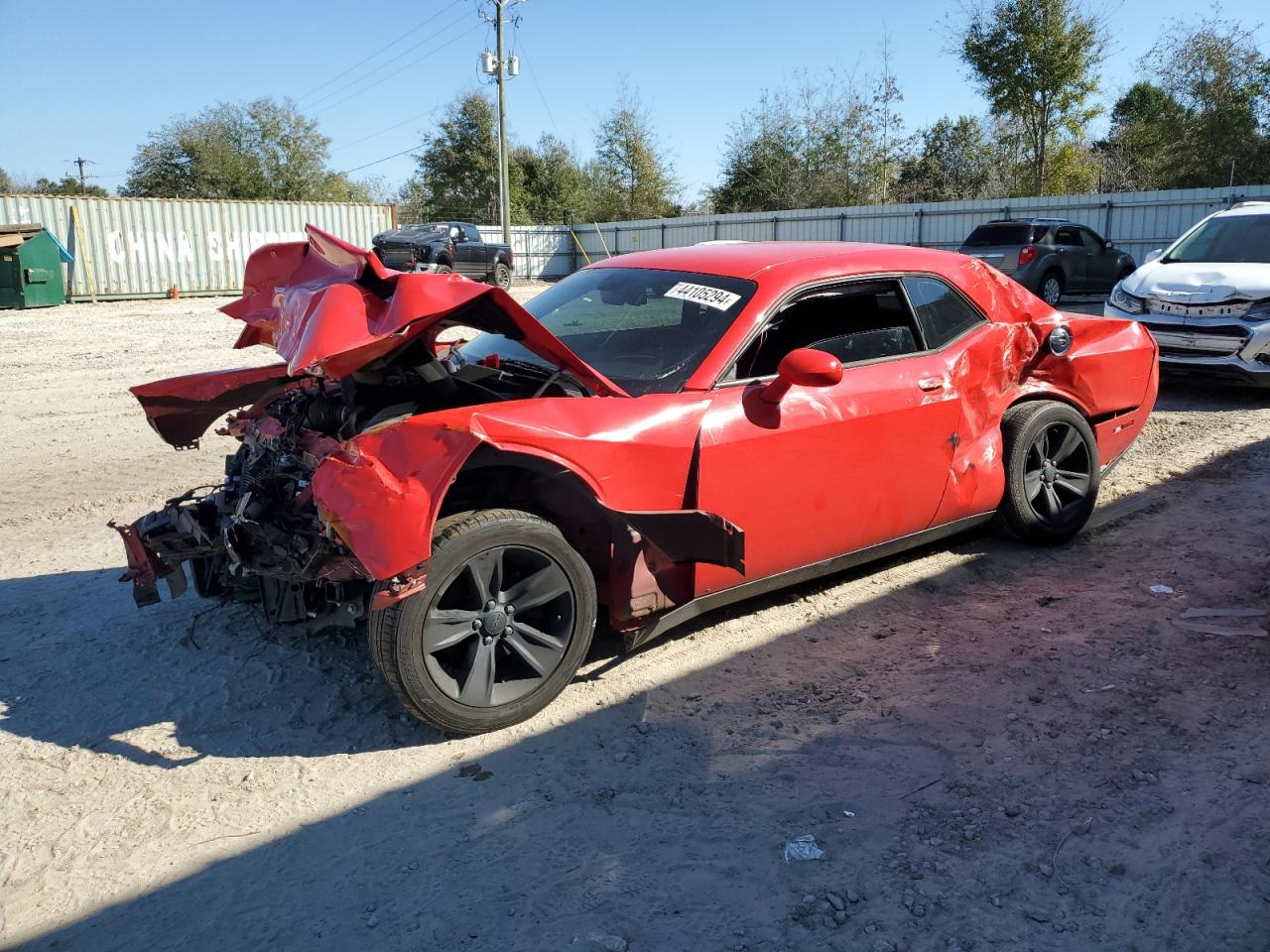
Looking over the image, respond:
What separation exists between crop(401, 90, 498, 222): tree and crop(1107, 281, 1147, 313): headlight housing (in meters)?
42.2

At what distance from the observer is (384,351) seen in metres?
3.20

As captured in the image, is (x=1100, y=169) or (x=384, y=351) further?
(x=1100, y=169)

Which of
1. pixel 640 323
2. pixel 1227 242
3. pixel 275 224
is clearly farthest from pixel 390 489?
pixel 275 224

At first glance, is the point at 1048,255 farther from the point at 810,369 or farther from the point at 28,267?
the point at 28,267

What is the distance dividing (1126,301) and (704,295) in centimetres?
709

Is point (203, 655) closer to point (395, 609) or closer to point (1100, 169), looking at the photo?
point (395, 609)

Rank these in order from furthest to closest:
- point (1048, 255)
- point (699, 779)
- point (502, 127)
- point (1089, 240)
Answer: point (502, 127)
point (1089, 240)
point (1048, 255)
point (699, 779)

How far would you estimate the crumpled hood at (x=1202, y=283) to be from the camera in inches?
340

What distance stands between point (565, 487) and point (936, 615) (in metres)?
1.93

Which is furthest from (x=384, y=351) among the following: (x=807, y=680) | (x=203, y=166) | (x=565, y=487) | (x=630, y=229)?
(x=203, y=166)

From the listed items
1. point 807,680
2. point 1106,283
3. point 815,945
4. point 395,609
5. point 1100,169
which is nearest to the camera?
point 815,945

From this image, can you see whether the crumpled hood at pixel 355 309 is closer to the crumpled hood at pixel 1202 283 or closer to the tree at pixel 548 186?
the crumpled hood at pixel 1202 283

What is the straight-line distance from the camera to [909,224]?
26625 mm

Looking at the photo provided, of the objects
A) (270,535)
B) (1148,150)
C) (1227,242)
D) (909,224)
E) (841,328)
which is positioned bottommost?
(270,535)
